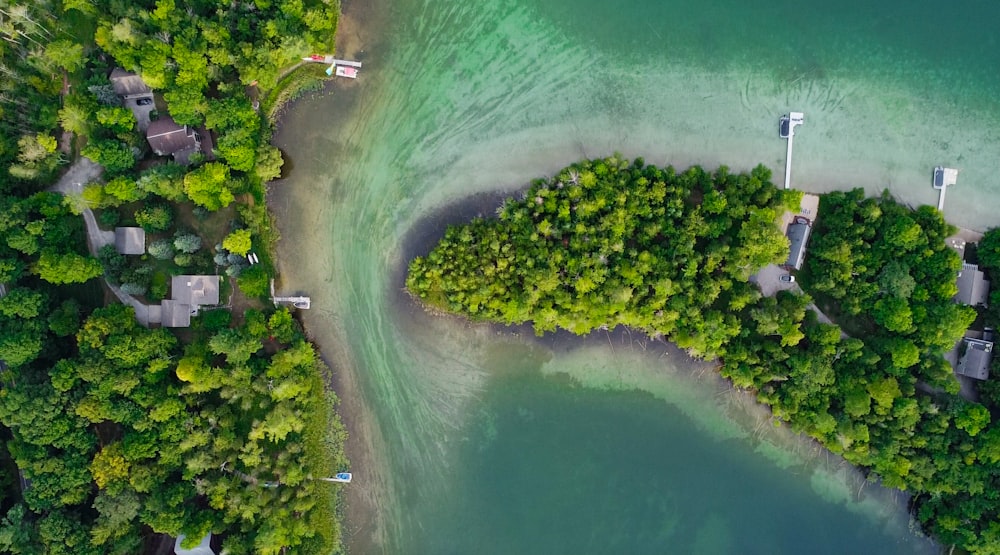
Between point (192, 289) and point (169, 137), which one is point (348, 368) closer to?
point (192, 289)

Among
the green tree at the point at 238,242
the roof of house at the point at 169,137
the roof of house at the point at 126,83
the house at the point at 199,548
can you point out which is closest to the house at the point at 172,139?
the roof of house at the point at 169,137

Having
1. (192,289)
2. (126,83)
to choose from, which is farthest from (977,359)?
(126,83)

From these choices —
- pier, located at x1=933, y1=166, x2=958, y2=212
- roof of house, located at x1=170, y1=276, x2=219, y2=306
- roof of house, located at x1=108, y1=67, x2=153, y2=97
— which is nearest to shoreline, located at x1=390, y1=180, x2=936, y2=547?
pier, located at x1=933, y1=166, x2=958, y2=212

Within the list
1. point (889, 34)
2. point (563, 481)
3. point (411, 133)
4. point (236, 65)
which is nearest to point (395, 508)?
point (563, 481)

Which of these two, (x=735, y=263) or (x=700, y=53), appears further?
(x=700, y=53)

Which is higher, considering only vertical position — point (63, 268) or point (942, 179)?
point (942, 179)

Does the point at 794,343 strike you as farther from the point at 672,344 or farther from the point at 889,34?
the point at 889,34

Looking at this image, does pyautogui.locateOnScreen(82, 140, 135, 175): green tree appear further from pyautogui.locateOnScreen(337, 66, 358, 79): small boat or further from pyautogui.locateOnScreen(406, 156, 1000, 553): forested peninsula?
pyautogui.locateOnScreen(406, 156, 1000, 553): forested peninsula
